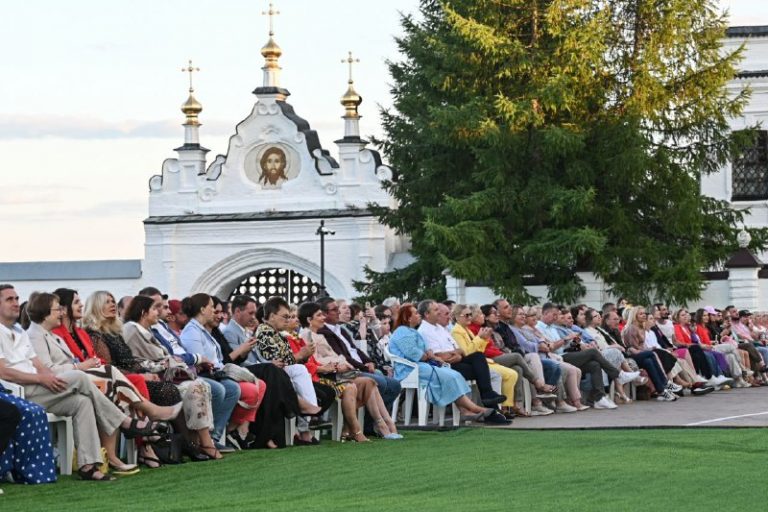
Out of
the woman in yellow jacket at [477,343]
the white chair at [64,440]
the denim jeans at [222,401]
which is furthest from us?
the woman in yellow jacket at [477,343]

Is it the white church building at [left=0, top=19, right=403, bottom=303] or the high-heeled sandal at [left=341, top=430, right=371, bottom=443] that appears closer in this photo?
the high-heeled sandal at [left=341, top=430, right=371, bottom=443]

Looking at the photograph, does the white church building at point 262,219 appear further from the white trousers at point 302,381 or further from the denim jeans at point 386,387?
the white trousers at point 302,381

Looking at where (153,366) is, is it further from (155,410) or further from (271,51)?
(271,51)

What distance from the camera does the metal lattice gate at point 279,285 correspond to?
1812 inches

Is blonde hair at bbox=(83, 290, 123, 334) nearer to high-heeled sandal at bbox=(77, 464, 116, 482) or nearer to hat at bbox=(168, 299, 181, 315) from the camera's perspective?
high-heeled sandal at bbox=(77, 464, 116, 482)

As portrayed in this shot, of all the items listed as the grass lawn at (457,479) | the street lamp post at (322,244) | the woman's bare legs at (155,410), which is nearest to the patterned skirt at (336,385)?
the grass lawn at (457,479)

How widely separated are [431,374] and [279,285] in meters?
30.0

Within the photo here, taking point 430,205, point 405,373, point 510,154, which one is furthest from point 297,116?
point 405,373

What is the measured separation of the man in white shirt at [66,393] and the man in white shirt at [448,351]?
220 inches

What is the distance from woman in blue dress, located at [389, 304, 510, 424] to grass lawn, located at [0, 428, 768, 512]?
6.37ft

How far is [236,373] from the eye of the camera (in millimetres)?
13828

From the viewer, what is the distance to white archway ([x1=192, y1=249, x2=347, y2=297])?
45.5m

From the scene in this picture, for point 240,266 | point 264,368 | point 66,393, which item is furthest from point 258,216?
point 66,393

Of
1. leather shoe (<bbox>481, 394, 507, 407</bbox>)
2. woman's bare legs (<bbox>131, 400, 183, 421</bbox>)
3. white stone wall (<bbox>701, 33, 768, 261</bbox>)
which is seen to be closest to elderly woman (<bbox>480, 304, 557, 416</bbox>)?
leather shoe (<bbox>481, 394, 507, 407</bbox>)
